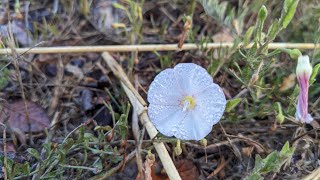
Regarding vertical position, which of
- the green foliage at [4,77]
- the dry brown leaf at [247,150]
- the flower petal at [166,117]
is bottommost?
the dry brown leaf at [247,150]

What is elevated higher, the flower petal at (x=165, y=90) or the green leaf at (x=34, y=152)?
the flower petal at (x=165, y=90)

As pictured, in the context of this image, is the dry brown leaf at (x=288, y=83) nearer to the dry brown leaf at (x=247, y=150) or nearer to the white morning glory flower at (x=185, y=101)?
the dry brown leaf at (x=247, y=150)

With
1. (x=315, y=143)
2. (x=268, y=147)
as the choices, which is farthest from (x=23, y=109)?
(x=315, y=143)

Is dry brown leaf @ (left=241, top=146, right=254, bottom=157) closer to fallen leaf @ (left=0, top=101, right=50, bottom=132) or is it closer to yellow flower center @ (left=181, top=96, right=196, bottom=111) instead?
yellow flower center @ (left=181, top=96, right=196, bottom=111)

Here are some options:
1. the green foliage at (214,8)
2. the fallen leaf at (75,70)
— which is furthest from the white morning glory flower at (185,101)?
the fallen leaf at (75,70)

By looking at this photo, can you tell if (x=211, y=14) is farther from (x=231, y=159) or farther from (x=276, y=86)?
(x=231, y=159)

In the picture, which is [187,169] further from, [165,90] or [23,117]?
[23,117]

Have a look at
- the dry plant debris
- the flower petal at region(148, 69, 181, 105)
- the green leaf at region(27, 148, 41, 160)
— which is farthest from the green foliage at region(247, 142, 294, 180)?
the green leaf at region(27, 148, 41, 160)
